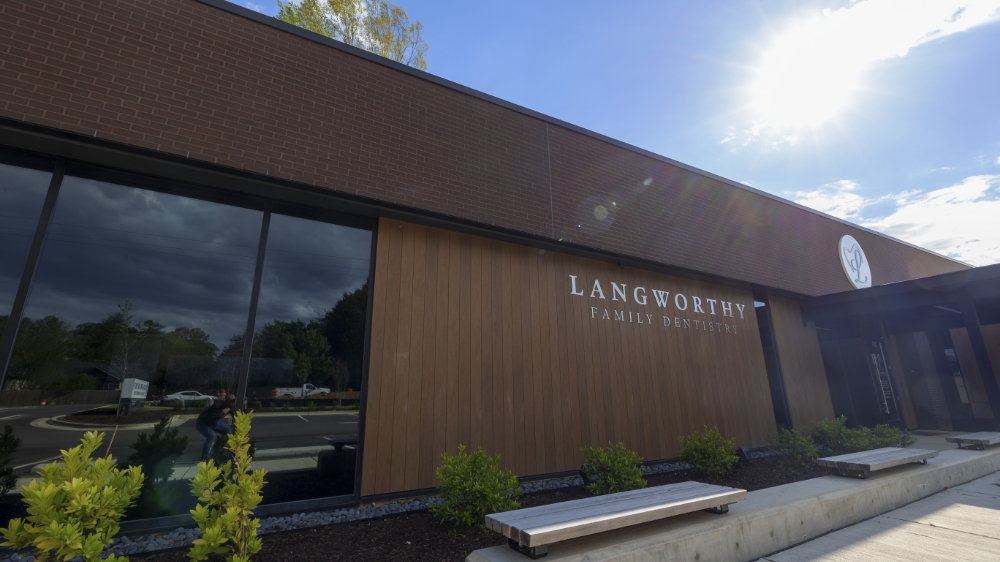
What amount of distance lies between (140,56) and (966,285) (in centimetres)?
1400

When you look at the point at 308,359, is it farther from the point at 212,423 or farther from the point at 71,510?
the point at 71,510

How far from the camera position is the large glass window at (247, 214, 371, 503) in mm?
4676

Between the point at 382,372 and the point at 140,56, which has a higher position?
the point at 140,56

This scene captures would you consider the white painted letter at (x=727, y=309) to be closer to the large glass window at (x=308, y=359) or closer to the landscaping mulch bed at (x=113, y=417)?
the large glass window at (x=308, y=359)

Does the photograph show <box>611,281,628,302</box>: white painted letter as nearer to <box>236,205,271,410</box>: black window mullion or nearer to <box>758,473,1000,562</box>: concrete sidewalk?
<box>758,473,1000,562</box>: concrete sidewalk

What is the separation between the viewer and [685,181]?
9.39 metres

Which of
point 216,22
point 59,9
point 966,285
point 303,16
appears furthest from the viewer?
point 303,16

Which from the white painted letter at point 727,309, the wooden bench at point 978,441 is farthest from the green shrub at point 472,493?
the wooden bench at point 978,441

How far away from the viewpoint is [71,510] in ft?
7.80

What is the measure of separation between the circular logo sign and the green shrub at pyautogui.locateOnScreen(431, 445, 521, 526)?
1290cm

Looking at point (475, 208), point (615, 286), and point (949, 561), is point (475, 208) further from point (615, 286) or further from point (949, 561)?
point (949, 561)

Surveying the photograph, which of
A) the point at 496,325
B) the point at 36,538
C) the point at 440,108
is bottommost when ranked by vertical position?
the point at 36,538

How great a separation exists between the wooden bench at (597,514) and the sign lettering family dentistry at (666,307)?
363 cm

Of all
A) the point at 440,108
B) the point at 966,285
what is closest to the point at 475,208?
the point at 440,108
